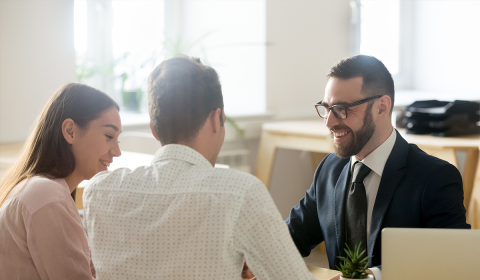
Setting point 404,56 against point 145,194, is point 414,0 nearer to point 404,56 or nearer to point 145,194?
point 404,56

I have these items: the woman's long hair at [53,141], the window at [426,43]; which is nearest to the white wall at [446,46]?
the window at [426,43]

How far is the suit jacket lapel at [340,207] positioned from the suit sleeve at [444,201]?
9.7 inches

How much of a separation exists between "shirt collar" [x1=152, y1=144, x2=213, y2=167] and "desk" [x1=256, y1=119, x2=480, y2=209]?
6.63 feet

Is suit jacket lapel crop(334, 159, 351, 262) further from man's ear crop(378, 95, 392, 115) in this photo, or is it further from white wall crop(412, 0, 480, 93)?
white wall crop(412, 0, 480, 93)

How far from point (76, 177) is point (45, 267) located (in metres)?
0.29

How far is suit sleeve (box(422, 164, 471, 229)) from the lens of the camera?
1.41 metres

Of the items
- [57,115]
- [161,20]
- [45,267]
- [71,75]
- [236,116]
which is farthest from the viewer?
[161,20]

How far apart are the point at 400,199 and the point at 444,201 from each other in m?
0.12

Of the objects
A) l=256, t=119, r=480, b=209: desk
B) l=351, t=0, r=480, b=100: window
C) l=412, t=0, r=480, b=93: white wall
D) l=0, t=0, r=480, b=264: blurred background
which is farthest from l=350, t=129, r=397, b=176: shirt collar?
l=412, t=0, r=480, b=93: white wall

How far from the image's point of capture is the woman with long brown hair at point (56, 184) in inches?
46.7

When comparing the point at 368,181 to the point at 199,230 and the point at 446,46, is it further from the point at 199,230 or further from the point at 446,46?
the point at 446,46

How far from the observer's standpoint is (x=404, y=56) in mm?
5051

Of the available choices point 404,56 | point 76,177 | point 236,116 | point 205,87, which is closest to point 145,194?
point 205,87

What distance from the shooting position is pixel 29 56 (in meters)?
2.66
